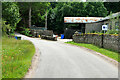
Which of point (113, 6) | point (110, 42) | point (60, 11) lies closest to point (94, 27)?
point (110, 42)

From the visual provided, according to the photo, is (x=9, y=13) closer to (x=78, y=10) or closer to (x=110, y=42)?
(x=78, y=10)

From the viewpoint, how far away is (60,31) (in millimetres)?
47406

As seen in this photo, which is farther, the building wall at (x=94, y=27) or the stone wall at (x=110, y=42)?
the building wall at (x=94, y=27)

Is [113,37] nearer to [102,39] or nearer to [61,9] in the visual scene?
[102,39]

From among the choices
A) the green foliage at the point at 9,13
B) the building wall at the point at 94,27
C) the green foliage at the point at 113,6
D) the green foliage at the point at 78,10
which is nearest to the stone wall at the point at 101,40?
the building wall at the point at 94,27

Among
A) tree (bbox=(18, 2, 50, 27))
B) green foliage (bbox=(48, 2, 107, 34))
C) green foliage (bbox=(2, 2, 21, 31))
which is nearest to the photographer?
green foliage (bbox=(2, 2, 21, 31))

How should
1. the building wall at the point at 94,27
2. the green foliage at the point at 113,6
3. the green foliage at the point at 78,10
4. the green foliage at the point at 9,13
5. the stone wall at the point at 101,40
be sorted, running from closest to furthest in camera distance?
the stone wall at the point at 101,40 < the building wall at the point at 94,27 < the green foliage at the point at 9,13 < the green foliage at the point at 78,10 < the green foliage at the point at 113,6

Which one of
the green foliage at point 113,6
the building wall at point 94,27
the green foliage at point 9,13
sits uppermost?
the green foliage at point 113,6

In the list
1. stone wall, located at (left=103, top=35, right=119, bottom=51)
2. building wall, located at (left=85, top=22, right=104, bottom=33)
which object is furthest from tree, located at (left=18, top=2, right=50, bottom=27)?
stone wall, located at (left=103, top=35, right=119, bottom=51)

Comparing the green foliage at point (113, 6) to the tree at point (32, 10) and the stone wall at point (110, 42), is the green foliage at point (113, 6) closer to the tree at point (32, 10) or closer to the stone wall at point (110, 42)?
the tree at point (32, 10)

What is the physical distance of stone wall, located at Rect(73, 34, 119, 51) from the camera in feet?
47.7

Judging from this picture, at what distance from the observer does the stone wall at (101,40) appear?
1454cm

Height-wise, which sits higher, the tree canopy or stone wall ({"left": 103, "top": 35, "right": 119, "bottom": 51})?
the tree canopy

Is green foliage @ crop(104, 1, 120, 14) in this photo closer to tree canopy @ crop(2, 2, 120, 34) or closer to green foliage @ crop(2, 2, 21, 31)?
tree canopy @ crop(2, 2, 120, 34)
